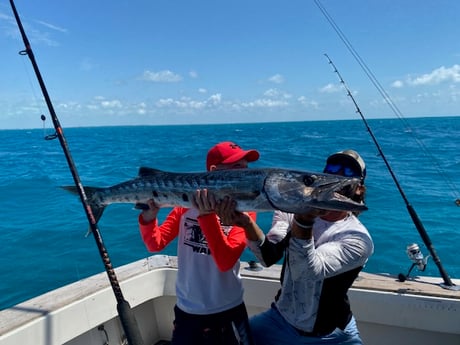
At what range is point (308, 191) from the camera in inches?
77.4

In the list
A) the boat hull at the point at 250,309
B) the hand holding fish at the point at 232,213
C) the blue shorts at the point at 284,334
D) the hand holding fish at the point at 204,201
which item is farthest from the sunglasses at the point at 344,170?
the boat hull at the point at 250,309

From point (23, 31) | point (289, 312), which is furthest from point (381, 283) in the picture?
point (23, 31)

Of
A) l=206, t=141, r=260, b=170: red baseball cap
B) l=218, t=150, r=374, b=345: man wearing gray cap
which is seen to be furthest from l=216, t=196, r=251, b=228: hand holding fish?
l=206, t=141, r=260, b=170: red baseball cap

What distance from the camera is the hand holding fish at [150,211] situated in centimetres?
286

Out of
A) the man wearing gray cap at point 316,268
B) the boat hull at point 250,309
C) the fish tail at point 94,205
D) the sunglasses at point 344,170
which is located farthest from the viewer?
the fish tail at point 94,205

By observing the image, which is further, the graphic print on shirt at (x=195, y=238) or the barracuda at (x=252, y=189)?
the graphic print on shirt at (x=195, y=238)

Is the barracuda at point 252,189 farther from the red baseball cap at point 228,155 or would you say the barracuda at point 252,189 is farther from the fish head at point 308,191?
the red baseball cap at point 228,155

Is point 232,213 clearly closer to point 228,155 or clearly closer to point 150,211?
point 228,155

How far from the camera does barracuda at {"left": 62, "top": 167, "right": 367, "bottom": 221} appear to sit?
1.91 m

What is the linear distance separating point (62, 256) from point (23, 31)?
7102 millimetres

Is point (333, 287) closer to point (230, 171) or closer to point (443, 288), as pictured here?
point (230, 171)

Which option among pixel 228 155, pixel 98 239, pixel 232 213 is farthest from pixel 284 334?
pixel 98 239

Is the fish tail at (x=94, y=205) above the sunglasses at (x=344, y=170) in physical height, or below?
below

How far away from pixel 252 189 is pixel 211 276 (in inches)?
32.0
